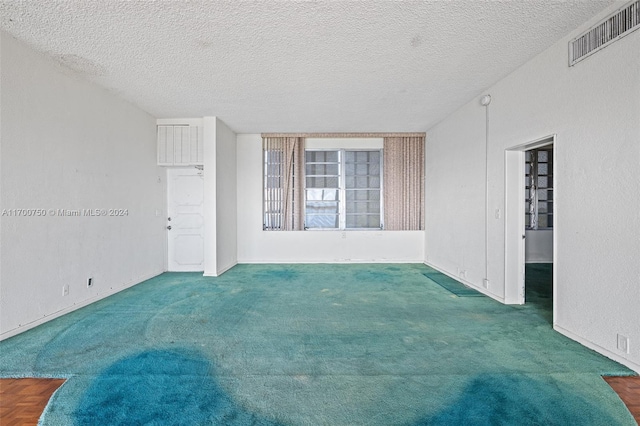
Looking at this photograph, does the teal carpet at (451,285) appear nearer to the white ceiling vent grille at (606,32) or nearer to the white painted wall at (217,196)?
the white ceiling vent grille at (606,32)

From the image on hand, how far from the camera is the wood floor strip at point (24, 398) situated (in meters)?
1.70

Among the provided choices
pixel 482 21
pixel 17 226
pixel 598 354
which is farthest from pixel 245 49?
pixel 598 354

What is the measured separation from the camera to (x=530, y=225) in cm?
638

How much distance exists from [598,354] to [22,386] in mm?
4409

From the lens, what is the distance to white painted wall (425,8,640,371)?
2176 millimetres

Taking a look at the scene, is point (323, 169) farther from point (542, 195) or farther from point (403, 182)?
point (542, 195)

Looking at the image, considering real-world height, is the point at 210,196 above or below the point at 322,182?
below

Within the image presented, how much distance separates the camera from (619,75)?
→ 2.25m

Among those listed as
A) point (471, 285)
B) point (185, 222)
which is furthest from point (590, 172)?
point (185, 222)

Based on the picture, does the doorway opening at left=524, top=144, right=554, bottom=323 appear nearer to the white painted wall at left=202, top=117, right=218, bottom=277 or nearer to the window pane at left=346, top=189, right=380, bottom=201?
the window pane at left=346, top=189, right=380, bottom=201

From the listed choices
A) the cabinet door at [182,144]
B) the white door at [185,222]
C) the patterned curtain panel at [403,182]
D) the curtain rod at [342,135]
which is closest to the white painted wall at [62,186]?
the cabinet door at [182,144]

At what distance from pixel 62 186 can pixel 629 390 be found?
5.49 m

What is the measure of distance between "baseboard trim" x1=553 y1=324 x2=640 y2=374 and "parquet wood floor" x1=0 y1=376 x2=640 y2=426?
0.10 m

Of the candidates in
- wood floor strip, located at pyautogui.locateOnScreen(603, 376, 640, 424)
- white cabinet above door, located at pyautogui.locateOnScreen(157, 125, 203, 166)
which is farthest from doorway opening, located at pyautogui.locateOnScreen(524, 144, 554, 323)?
white cabinet above door, located at pyautogui.locateOnScreen(157, 125, 203, 166)
